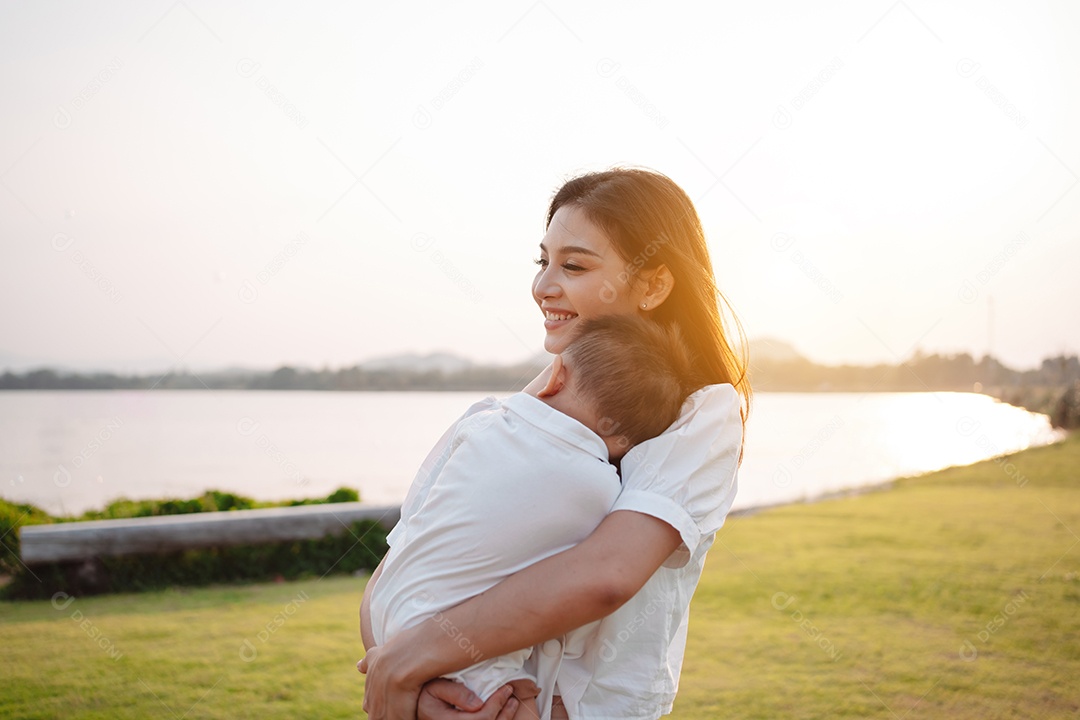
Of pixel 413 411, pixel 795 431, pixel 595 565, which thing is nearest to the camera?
pixel 595 565

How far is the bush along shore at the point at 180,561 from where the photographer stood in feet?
18.1

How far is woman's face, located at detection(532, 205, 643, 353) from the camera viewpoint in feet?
5.76

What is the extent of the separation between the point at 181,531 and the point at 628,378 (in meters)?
5.22

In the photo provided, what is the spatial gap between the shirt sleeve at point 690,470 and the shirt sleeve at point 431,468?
14.4 inches

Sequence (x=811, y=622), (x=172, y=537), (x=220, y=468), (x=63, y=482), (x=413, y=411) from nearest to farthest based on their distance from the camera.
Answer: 1. (x=811, y=622)
2. (x=172, y=537)
3. (x=63, y=482)
4. (x=220, y=468)
5. (x=413, y=411)

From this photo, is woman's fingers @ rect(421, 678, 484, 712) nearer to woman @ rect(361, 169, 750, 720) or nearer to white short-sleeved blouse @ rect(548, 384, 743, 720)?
woman @ rect(361, 169, 750, 720)

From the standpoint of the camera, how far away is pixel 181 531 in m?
5.69

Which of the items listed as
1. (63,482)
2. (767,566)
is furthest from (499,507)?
(63,482)

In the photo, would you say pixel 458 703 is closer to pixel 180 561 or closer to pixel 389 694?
pixel 389 694

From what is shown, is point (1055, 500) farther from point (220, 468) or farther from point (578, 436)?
point (220, 468)

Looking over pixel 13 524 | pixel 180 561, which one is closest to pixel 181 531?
pixel 180 561

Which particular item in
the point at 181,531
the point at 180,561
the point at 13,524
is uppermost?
the point at 13,524

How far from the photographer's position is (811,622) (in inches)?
201

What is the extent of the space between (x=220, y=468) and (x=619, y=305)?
11.3m
